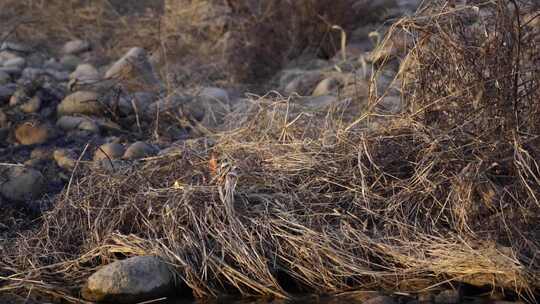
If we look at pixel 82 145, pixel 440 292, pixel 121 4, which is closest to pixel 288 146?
pixel 440 292

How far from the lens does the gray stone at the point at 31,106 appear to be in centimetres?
714

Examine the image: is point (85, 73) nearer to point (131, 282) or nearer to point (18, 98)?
point (18, 98)

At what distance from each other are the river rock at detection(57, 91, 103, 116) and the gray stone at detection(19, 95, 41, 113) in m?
0.18

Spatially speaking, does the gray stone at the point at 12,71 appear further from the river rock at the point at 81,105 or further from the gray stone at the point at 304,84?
the gray stone at the point at 304,84

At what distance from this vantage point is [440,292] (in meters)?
4.10

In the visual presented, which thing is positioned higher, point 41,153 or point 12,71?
→ point 41,153

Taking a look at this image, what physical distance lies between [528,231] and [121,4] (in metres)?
7.86

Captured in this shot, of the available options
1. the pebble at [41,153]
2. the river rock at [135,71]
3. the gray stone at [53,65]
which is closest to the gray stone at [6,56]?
the gray stone at [53,65]

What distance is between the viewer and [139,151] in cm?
597

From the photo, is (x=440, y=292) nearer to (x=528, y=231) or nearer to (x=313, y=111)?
(x=528, y=231)

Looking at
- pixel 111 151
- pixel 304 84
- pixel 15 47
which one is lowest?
pixel 15 47

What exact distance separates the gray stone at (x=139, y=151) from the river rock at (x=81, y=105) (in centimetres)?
104

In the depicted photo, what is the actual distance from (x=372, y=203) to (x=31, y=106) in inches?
139

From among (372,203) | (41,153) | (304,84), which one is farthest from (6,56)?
(372,203)
